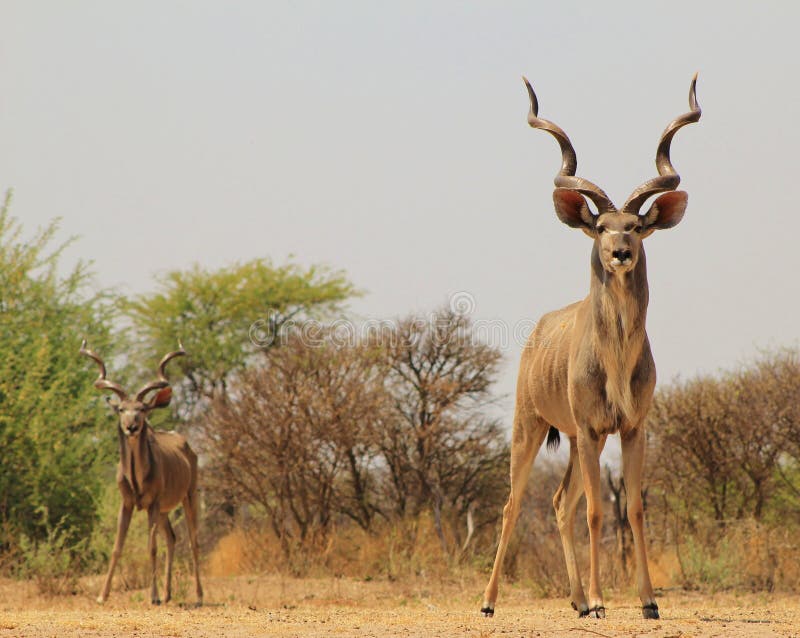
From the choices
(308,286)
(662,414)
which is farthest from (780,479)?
(308,286)

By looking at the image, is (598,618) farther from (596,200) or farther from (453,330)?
(453,330)

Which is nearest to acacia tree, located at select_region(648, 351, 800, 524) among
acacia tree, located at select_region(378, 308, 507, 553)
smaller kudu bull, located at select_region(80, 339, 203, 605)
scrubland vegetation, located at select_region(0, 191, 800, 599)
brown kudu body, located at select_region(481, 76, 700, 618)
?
scrubland vegetation, located at select_region(0, 191, 800, 599)

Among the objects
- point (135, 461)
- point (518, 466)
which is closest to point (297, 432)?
point (135, 461)

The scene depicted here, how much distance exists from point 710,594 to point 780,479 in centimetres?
629

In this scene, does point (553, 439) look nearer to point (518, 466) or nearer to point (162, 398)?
point (518, 466)

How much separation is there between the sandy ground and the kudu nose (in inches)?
92.0

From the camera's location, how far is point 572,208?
8117 millimetres

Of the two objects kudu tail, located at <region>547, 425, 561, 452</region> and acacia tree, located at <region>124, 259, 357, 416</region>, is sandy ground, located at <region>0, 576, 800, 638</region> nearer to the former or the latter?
kudu tail, located at <region>547, 425, 561, 452</region>

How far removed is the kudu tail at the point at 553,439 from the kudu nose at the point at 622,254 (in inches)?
100

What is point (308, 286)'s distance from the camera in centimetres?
3094

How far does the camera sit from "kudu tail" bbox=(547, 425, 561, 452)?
969 centimetres

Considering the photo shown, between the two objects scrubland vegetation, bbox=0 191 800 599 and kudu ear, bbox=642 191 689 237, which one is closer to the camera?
kudu ear, bbox=642 191 689 237

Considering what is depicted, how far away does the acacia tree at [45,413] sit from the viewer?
55.6ft

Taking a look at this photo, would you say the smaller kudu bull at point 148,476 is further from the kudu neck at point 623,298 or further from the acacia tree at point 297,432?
the kudu neck at point 623,298
